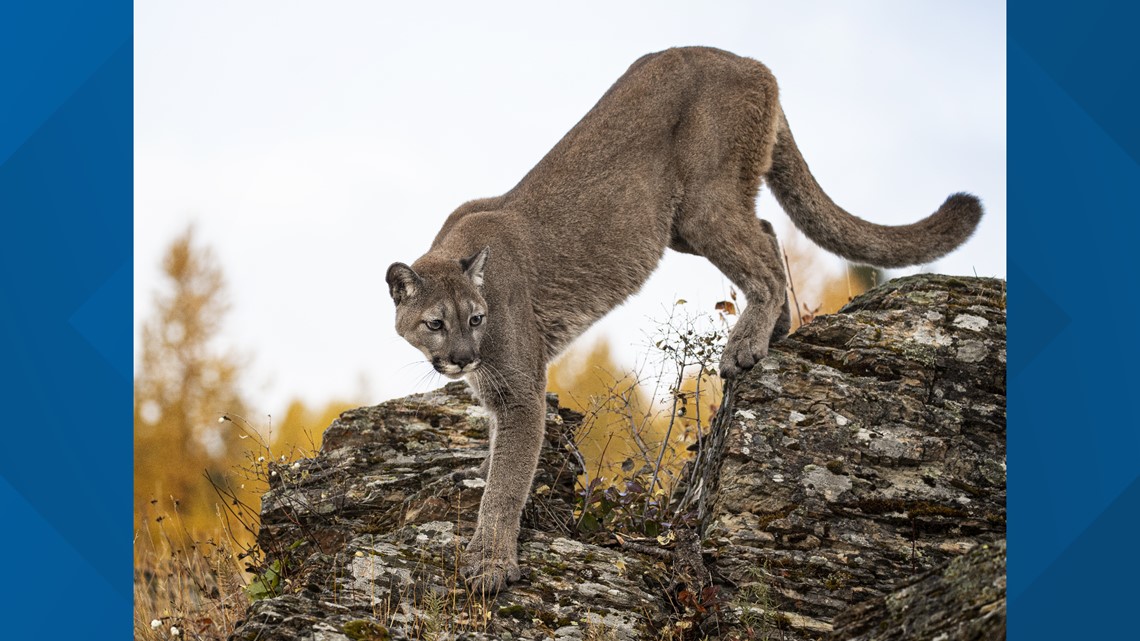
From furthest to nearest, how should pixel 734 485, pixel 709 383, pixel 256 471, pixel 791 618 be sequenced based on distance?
pixel 709 383
pixel 256 471
pixel 734 485
pixel 791 618

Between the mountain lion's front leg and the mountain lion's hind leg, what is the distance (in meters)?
1.50

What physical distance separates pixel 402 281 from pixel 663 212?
81.8 inches

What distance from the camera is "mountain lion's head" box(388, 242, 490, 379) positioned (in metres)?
6.71

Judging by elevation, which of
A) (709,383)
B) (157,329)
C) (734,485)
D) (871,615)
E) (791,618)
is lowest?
(871,615)

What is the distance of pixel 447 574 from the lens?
20.5 ft

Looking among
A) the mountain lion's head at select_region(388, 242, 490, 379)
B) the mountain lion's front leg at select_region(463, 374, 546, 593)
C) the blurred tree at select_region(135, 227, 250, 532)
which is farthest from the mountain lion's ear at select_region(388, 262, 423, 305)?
the blurred tree at select_region(135, 227, 250, 532)

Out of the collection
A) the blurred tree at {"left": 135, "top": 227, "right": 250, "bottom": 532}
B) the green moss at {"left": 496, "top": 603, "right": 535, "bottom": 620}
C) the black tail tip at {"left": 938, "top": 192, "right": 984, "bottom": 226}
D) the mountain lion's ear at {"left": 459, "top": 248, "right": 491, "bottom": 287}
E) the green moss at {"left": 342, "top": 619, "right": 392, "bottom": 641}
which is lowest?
the green moss at {"left": 342, "top": 619, "right": 392, "bottom": 641}

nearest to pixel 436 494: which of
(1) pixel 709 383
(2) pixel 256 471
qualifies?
(2) pixel 256 471

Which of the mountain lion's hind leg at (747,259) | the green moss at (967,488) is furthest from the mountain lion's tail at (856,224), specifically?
the green moss at (967,488)

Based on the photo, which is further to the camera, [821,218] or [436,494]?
[821,218]

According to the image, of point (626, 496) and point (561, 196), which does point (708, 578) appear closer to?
point (626, 496)

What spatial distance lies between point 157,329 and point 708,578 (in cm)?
2210

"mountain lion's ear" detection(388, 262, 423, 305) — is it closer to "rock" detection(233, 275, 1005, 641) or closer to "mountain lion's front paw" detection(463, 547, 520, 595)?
"rock" detection(233, 275, 1005, 641)

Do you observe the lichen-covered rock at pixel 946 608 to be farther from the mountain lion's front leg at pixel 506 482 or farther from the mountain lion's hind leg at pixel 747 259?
the mountain lion's hind leg at pixel 747 259
